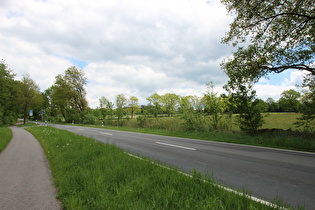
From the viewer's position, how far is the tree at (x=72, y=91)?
156 ft

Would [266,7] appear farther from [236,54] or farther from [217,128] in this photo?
[217,128]

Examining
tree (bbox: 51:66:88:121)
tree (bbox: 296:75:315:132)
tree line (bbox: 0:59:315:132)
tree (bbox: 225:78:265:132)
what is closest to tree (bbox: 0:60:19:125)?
tree line (bbox: 0:59:315:132)

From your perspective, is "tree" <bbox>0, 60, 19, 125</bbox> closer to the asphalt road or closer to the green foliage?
the green foliage

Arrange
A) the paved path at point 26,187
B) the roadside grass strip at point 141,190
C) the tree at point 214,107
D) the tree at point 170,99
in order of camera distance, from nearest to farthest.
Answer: the roadside grass strip at point 141,190, the paved path at point 26,187, the tree at point 214,107, the tree at point 170,99

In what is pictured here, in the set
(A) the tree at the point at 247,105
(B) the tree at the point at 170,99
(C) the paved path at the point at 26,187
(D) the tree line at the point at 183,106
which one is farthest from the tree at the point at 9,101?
(B) the tree at the point at 170,99

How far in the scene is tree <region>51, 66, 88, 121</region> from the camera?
4747 cm

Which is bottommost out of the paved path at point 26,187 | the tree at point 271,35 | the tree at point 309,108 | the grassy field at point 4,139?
the paved path at point 26,187

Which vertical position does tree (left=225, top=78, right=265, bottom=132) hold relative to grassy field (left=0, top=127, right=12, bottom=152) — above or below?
above

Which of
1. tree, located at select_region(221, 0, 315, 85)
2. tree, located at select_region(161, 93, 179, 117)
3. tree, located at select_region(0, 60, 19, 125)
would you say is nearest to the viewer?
tree, located at select_region(221, 0, 315, 85)

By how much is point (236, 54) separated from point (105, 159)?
10.1 m

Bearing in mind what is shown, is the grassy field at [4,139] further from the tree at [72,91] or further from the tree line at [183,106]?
the tree at [72,91]

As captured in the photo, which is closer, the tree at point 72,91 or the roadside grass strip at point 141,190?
the roadside grass strip at point 141,190

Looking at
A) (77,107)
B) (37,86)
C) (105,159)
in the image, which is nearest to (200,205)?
(105,159)

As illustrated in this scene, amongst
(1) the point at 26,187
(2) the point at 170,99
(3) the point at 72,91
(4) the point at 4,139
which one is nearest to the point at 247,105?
(1) the point at 26,187
